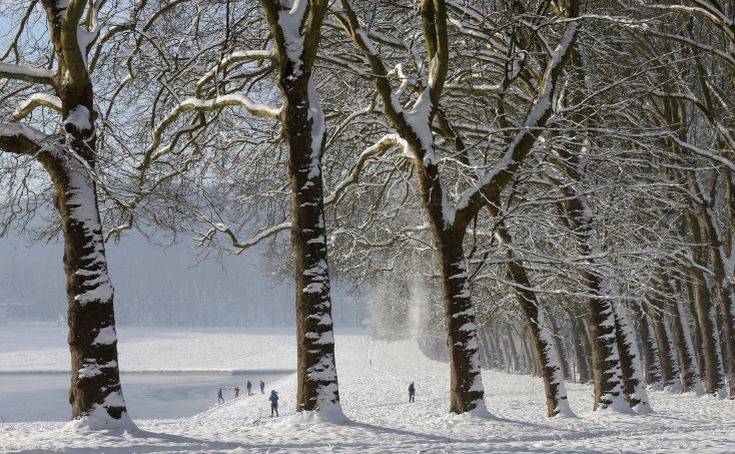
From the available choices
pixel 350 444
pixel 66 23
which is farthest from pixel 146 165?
pixel 350 444

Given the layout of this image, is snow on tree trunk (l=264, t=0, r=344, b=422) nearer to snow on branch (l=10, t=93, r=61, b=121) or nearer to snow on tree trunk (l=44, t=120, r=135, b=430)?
snow on tree trunk (l=44, t=120, r=135, b=430)

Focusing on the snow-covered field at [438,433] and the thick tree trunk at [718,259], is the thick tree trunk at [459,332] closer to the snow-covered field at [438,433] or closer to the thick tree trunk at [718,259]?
the snow-covered field at [438,433]

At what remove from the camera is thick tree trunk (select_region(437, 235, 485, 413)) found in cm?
1227

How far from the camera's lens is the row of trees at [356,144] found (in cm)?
999

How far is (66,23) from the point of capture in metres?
9.52

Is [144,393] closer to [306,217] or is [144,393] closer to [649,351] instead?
[649,351]

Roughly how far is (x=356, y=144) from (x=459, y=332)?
5287 mm

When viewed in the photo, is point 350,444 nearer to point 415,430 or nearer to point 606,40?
point 415,430

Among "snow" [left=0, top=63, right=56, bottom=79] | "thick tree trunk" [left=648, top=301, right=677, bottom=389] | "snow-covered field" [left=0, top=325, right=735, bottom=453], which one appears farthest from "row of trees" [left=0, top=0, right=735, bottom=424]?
"thick tree trunk" [left=648, top=301, right=677, bottom=389]

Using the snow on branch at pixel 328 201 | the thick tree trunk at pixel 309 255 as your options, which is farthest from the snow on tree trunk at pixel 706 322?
the thick tree trunk at pixel 309 255

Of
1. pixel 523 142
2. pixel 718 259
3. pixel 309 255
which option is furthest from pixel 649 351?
pixel 309 255

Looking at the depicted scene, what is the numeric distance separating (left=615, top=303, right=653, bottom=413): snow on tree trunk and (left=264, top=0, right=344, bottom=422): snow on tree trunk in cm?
862

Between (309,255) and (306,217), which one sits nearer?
(309,255)

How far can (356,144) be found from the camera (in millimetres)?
16156
